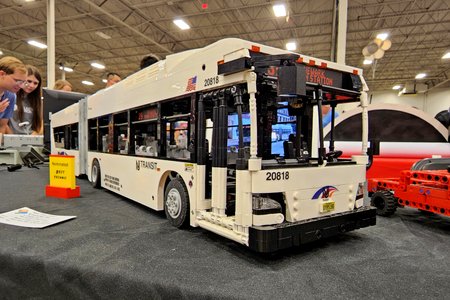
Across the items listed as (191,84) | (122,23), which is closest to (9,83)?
(122,23)

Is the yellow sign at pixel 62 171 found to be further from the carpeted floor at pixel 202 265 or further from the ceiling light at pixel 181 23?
the ceiling light at pixel 181 23

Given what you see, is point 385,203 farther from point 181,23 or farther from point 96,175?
point 181,23

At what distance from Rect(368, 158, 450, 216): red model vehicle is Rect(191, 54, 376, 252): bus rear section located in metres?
1.12

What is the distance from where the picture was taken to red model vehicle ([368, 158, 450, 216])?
159 inches

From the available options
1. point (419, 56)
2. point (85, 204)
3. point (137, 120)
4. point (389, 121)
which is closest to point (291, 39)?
point (419, 56)

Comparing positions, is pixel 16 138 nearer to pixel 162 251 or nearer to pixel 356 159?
pixel 162 251

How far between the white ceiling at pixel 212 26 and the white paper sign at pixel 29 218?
10.7 metres

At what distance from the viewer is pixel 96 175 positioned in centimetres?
738

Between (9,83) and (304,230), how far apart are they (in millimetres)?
14022

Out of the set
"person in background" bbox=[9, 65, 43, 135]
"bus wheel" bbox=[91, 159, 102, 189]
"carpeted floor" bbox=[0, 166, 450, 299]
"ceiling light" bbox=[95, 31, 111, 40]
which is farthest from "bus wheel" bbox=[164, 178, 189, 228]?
"ceiling light" bbox=[95, 31, 111, 40]

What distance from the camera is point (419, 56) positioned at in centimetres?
1978

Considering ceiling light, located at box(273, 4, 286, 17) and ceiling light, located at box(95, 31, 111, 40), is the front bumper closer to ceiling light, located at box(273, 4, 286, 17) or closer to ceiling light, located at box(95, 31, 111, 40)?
ceiling light, located at box(273, 4, 286, 17)

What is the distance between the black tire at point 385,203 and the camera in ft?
16.1

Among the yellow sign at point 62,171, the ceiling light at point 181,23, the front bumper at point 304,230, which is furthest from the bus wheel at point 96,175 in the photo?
the ceiling light at point 181,23
